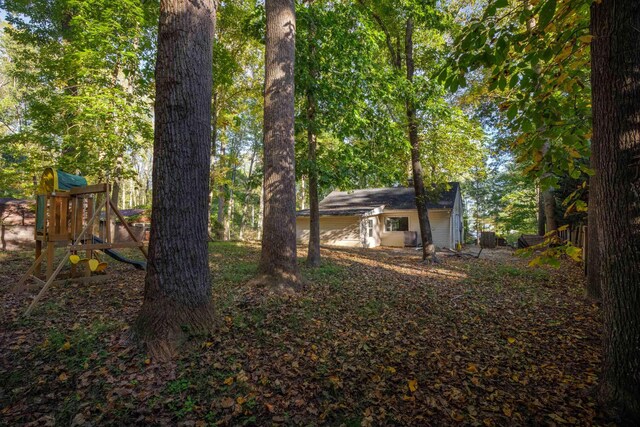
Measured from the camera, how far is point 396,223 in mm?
24047

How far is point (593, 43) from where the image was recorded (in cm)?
273

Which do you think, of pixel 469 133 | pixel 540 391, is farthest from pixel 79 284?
pixel 469 133

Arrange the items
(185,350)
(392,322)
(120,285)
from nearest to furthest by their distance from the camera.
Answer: (185,350), (392,322), (120,285)

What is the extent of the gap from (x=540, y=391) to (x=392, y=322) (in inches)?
83.3

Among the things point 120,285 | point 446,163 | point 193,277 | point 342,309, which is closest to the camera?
point 193,277

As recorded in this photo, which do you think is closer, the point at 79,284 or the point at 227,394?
the point at 227,394

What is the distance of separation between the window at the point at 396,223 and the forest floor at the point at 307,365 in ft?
58.5

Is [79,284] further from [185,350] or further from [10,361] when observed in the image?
[185,350]

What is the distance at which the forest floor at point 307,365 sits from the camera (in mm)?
2867

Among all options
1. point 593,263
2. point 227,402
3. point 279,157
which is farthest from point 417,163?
point 227,402

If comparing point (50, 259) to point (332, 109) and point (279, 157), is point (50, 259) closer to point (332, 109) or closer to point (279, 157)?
point (279, 157)

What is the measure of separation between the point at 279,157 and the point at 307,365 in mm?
4266

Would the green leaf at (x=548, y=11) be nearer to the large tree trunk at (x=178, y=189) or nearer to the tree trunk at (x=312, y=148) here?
the large tree trunk at (x=178, y=189)

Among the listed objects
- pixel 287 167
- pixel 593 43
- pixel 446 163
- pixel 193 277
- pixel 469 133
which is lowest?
pixel 193 277
